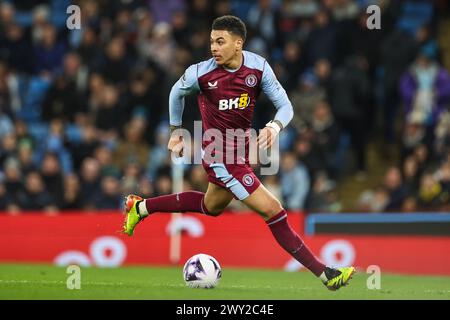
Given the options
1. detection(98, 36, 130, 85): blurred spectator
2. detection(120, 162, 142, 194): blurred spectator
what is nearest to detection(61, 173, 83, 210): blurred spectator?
detection(120, 162, 142, 194): blurred spectator

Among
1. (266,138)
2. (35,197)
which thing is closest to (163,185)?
(35,197)

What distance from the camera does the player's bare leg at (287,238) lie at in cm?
1052

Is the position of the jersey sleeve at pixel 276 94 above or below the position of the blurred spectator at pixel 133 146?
below

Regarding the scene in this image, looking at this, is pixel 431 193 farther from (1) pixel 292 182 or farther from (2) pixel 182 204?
(2) pixel 182 204

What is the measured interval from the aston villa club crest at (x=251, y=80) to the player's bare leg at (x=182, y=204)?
107 centimetres

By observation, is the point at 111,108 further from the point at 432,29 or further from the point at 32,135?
the point at 432,29

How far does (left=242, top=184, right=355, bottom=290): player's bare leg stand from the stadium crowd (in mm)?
5924

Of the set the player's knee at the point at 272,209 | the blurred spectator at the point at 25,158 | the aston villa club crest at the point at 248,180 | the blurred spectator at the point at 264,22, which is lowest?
the player's knee at the point at 272,209

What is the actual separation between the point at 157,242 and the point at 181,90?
21.1 ft

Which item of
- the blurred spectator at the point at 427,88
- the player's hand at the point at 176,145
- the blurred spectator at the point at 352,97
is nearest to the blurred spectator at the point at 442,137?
the blurred spectator at the point at 427,88

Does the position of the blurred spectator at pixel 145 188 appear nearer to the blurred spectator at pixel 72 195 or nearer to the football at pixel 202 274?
the blurred spectator at pixel 72 195

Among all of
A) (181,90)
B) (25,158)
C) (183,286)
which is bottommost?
(183,286)

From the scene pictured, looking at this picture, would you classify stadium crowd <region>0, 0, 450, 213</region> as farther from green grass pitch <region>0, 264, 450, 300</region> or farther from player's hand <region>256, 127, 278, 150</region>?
player's hand <region>256, 127, 278, 150</region>

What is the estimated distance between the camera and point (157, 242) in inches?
661
